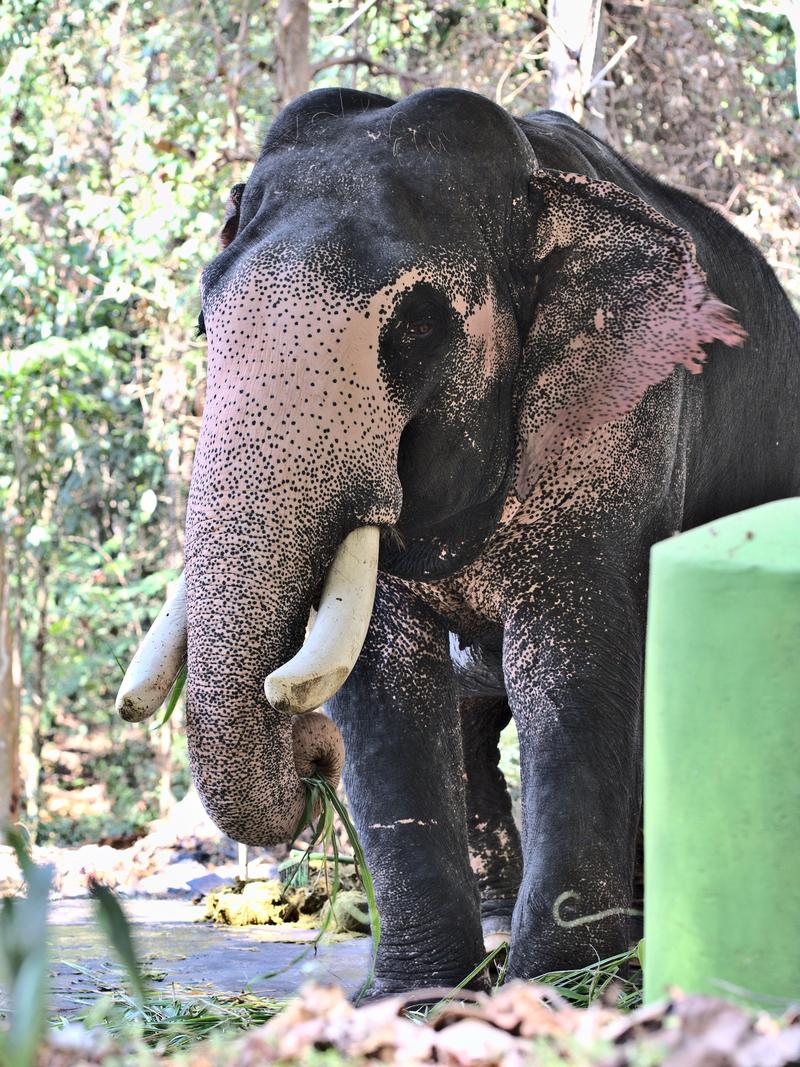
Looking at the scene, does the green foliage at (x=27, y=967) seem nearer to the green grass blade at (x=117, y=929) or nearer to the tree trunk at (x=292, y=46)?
the green grass blade at (x=117, y=929)

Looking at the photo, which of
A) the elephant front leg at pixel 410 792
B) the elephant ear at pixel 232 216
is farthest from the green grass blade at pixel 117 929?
the elephant ear at pixel 232 216

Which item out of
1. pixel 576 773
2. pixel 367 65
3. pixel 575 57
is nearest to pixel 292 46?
pixel 367 65

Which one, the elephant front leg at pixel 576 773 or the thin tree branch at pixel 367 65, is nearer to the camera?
the elephant front leg at pixel 576 773

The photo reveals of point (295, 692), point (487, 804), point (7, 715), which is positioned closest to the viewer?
point (295, 692)

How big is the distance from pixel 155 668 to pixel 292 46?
5152 millimetres

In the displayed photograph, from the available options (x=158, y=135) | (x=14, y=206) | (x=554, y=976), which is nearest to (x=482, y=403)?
(x=554, y=976)

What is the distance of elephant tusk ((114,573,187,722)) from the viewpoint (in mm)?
2922

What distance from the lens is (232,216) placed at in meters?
3.51

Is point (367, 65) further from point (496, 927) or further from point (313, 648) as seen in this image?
point (313, 648)

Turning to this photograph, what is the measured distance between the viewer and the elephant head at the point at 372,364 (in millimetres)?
2842

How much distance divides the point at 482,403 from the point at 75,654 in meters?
8.54

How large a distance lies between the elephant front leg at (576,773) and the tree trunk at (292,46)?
15.0 ft

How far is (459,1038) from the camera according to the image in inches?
65.3

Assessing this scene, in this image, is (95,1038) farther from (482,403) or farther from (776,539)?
(482,403)
